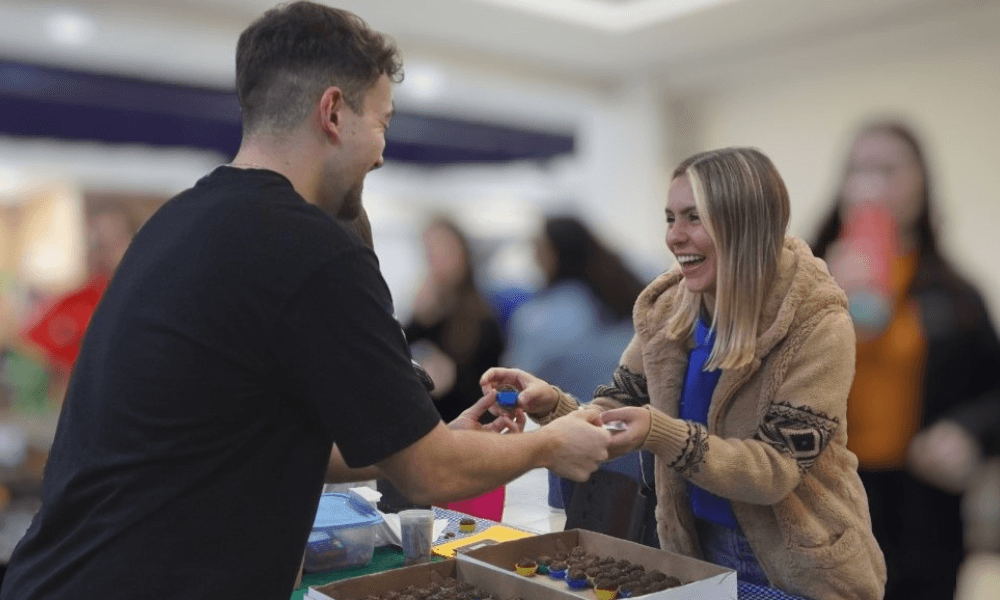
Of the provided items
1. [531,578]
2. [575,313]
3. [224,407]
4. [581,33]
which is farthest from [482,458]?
[581,33]

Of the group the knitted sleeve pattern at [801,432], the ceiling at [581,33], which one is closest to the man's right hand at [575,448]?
the knitted sleeve pattern at [801,432]

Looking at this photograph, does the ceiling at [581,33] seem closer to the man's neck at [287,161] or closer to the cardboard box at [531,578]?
the cardboard box at [531,578]

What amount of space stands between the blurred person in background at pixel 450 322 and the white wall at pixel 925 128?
4.11ft

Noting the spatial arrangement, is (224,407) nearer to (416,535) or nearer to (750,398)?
(416,535)

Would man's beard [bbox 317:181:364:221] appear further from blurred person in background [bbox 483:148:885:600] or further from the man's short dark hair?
blurred person in background [bbox 483:148:885:600]

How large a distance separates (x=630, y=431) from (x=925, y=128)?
1.66m

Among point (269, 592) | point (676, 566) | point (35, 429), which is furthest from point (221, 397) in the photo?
point (35, 429)

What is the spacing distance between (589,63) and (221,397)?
14.7ft

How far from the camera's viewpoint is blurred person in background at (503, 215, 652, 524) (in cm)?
275

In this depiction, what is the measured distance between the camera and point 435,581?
59.4 inches

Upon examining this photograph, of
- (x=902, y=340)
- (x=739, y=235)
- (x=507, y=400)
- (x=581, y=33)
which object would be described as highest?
(x=581, y=33)

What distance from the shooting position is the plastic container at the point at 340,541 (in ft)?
5.61

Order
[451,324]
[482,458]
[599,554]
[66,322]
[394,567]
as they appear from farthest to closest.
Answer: [451,324], [66,322], [394,567], [599,554], [482,458]

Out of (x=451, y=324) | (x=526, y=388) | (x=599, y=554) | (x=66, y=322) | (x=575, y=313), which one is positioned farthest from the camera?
(x=451, y=324)
